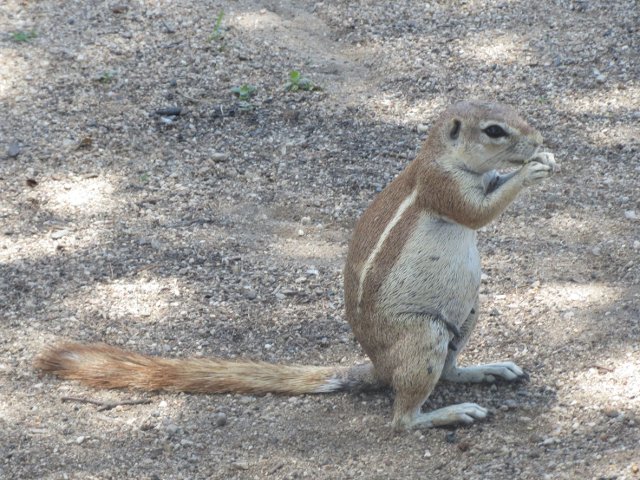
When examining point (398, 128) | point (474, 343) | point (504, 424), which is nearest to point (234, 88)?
point (398, 128)

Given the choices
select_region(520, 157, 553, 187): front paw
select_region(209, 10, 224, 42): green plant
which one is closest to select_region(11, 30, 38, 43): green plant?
select_region(209, 10, 224, 42): green plant

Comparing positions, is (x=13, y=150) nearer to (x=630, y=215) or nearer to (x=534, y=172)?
(x=534, y=172)

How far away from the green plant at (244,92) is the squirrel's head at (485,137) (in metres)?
3.39

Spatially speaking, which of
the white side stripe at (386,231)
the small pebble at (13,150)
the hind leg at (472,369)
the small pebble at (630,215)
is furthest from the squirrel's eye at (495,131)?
the small pebble at (13,150)

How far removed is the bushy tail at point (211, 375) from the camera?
4.76m

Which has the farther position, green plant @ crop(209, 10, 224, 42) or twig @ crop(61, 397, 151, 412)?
green plant @ crop(209, 10, 224, 42)

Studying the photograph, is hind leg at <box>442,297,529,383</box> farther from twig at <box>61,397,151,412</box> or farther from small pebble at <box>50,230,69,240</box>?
small pebble at <box>50,230,69,240</box>

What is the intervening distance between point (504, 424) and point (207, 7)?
5.31 meters

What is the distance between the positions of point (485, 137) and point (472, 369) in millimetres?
1190

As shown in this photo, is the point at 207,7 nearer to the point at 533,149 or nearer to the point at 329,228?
the point at 329,228

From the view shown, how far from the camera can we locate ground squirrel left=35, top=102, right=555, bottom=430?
4.41 meters

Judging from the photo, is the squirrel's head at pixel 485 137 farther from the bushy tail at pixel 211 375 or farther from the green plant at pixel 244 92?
the green plant at pixel 244 92

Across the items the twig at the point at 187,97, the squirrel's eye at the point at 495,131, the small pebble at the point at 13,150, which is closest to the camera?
the squirrel's eye at the point at 495,131

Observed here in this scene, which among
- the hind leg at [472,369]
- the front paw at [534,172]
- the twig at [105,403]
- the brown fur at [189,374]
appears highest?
the front paw at [534,172]
